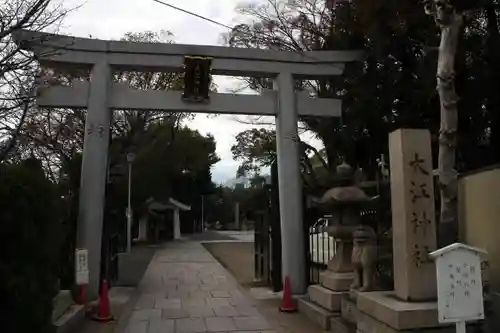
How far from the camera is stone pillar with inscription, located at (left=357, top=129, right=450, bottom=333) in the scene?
19.9ft

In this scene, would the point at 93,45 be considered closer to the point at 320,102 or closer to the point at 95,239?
the point at 95,239

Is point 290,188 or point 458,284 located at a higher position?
point 290,188

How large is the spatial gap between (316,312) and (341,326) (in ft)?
3.82

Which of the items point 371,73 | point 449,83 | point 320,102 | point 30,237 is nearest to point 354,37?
point 371,73

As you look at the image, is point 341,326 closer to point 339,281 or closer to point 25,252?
point 339,281

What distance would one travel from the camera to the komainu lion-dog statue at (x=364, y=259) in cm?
768

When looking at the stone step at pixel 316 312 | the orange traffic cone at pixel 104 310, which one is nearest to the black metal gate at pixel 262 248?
the stone step at pixel 316 312

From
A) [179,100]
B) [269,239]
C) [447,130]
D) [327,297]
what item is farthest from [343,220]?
[179,100]

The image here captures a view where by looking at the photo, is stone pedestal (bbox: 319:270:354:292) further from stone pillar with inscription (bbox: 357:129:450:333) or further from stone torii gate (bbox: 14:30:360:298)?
stone pillar with inscription (bbox: 357:129:450:333)

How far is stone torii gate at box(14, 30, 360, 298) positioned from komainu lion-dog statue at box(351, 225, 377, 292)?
323 centimetres

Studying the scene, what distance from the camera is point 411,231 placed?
6.18m

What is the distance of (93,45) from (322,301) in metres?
6.91

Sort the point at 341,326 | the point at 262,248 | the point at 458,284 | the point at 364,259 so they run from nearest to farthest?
the point at 458,284, the point at 364,259, the point at 341,326, the point at 262,248

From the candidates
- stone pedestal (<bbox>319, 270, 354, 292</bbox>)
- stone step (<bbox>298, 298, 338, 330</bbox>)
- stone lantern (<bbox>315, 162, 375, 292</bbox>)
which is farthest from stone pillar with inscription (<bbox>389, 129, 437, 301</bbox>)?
stone lantern (<bbox>315, 162, 375, 292</bbox>)
